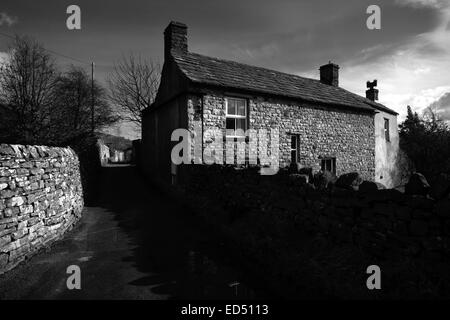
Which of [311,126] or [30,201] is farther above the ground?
[311,126]

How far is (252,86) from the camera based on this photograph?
12102 millimetres

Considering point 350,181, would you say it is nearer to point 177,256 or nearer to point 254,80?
point 177,256

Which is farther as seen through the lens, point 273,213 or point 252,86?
point 252,86

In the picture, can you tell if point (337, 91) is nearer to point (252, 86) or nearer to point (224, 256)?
point (252, 86)

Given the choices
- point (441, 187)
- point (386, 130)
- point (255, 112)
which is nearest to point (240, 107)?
point (255, 112)

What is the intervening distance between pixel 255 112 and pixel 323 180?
7.23 metres

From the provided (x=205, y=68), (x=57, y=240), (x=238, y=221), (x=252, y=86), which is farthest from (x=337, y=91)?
(x=57, y=240)

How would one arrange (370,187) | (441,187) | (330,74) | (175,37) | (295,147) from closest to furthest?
1. (441,187)
2. (370,187)
3. (175,37)
4. (295,147)
5. (330,74)

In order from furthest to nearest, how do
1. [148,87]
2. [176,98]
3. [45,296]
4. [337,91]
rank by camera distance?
[148,87] → [337,91] → [176,98] → [45,296]

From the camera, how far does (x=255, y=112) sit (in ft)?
38.8

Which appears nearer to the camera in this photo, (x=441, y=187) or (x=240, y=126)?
(x=441, y=187)

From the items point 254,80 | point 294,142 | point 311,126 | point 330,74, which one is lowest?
point 294,142
